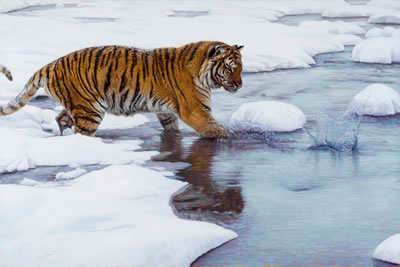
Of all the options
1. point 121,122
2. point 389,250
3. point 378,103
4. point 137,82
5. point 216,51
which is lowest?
point 121,122

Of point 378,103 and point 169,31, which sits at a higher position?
point 378,103

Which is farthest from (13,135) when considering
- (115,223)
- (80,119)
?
(115,223)

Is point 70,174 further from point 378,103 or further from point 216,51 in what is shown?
point 378,103

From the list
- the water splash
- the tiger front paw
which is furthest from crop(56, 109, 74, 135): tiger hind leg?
the water splash

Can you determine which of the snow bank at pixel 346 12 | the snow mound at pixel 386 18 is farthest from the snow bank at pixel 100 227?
the snow bank at pixel 346 12

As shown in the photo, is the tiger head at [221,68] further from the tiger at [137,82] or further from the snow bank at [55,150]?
the snow bank at [55,150]

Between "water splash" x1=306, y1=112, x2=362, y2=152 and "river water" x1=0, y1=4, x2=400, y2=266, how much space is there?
68 mm

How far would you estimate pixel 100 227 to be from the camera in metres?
3.24

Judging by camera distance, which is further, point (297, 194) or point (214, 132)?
point (214, 132)

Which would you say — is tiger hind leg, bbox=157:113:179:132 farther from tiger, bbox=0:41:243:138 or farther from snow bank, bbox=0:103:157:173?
snow bank, bbox=0:103:157:173

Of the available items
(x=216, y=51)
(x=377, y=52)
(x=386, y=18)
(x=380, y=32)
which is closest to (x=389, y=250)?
(x=216, y=51)

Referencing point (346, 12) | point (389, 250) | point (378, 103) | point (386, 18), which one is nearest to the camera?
point (389, 250)

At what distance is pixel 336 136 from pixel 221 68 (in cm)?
83

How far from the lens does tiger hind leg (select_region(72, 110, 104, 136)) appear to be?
4828 millimetres
